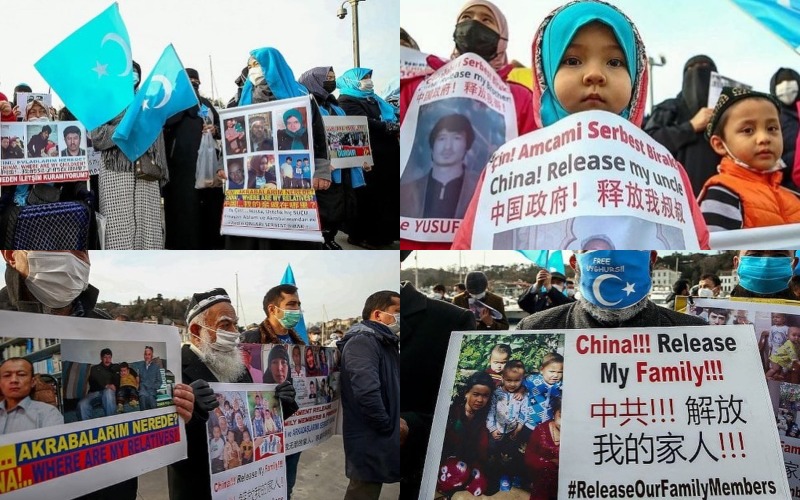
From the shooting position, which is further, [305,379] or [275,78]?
[305,379]

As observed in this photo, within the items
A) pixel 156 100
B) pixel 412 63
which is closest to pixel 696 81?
pixel 412 63

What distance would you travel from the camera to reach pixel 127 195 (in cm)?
265

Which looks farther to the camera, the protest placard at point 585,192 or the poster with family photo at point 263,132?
the poster with family photo at point 263,132

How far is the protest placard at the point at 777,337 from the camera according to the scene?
2.66 metres

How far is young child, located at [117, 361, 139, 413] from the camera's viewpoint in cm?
227

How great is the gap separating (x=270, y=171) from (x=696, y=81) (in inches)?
64.9

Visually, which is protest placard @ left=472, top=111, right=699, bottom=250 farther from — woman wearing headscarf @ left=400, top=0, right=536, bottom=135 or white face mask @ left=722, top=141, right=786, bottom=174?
white face mask @ left=722, top=141, right=786, bottom=174

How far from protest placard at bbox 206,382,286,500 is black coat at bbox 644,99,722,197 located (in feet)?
5.81

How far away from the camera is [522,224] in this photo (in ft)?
8.51

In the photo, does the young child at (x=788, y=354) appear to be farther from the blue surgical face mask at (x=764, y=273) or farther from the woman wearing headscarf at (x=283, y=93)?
the woman wearing headscarf at (x=283, y=93)

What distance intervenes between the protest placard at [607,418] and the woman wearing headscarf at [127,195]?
126 cm

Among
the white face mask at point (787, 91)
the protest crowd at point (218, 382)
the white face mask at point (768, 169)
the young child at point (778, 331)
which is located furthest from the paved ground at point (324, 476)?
the white face mask at point (787, 91)

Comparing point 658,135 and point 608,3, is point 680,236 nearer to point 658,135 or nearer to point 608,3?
point 658,135

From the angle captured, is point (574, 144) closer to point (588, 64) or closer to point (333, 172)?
point (588, 64)
